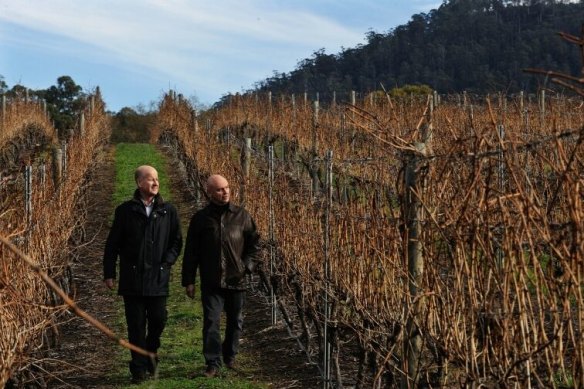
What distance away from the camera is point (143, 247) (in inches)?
256

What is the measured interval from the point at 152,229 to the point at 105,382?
131 cm

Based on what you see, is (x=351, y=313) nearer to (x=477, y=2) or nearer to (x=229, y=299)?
(x=229, y=299)

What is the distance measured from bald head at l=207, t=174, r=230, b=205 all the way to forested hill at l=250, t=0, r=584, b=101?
145 ft

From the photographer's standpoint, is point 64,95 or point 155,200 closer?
point 155,200

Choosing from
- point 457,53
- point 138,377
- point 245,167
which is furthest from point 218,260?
point 457,53

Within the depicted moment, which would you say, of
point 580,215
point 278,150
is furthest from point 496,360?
point 278,150

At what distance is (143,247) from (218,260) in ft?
1.90

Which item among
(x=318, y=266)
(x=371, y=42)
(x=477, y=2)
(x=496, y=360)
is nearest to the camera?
(x=496, y=360)

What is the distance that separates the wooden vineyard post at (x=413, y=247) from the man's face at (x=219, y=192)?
2890 millimetres

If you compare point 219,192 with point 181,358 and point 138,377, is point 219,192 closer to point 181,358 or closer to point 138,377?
point 138,377

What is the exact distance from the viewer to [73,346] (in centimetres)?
808

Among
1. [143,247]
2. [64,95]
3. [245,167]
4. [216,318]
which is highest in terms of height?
[64,95]

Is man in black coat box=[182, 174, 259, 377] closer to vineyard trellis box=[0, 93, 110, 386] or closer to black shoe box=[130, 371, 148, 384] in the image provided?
black shoe box=[130, 371, 148, 384]

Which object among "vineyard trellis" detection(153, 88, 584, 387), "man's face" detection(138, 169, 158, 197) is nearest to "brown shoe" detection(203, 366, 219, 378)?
"vineyard trellis" detection(153, 88, 584, 387)
